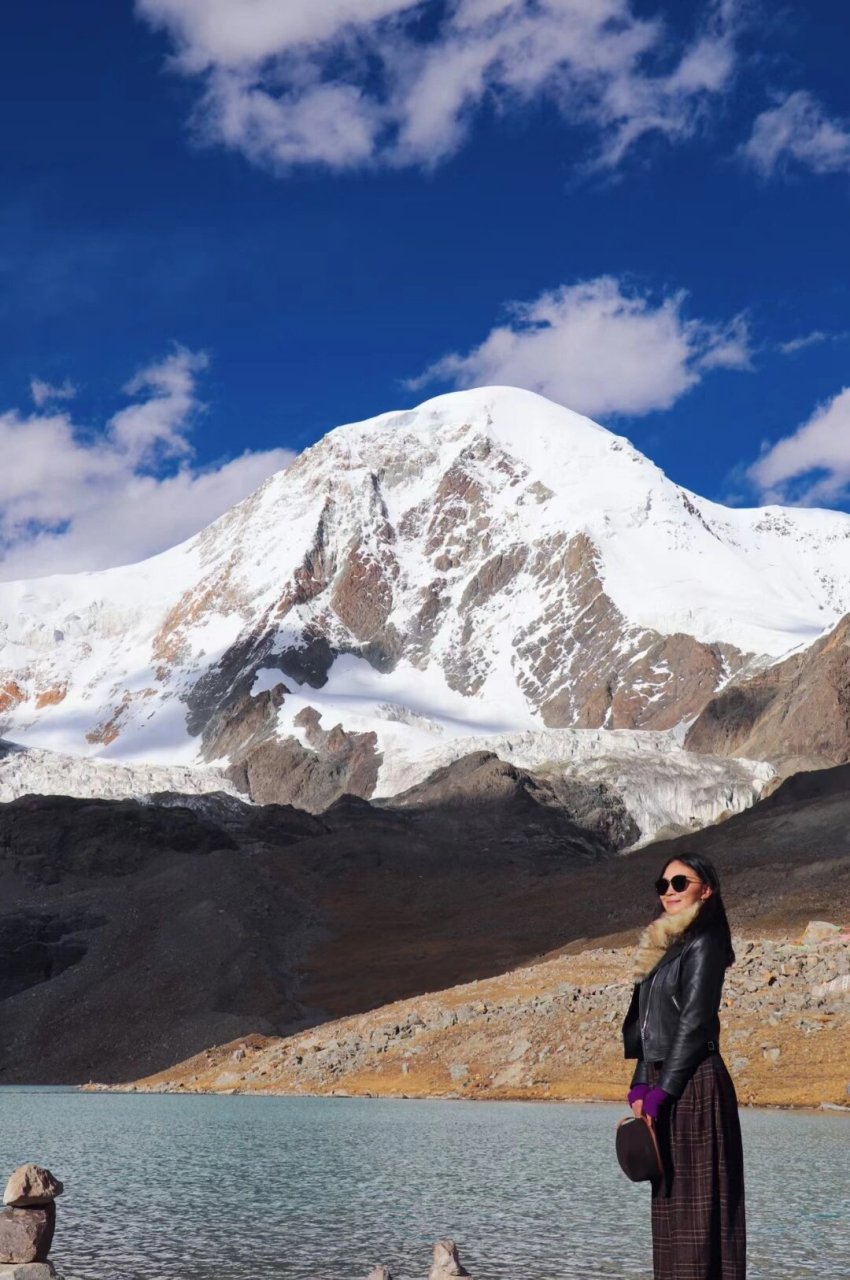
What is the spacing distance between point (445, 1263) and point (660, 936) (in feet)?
19.5

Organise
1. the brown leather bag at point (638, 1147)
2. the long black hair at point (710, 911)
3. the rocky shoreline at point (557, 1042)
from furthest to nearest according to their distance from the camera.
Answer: the rocky shoreline at point (557, 1042)
the long black hair at point (710, 911)
the brown leather bag at point (638, 1147)

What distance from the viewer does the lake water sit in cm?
1677

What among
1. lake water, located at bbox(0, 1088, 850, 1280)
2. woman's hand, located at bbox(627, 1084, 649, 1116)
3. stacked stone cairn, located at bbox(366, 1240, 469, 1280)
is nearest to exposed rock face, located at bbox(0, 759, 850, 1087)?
lake water, located at bbox(0, 1088, 850, 1280)

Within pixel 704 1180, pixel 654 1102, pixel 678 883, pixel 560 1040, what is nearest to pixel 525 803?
pixel 560 1040

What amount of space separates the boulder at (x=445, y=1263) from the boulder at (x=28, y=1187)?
3794 mm

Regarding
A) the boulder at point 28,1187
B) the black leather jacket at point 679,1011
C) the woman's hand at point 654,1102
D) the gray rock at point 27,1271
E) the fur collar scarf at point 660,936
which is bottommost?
the gray rock at point 27,1271

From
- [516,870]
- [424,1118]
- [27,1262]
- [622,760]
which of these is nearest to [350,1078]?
[424,1118]

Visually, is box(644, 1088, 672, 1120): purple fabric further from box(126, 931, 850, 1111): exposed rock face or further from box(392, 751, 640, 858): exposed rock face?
box(392, 751, 640, 858): exposed rock face

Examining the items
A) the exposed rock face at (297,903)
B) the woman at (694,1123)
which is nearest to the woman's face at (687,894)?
the woman at (694,1123)

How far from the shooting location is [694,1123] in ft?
30.2

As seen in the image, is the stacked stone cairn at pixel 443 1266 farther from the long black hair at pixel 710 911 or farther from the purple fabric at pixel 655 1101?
the long black hair at pixel 710 911

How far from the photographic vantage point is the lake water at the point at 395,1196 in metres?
16.8

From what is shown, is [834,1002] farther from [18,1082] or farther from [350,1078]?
[18,1082]

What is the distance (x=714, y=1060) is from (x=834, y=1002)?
38597 millimetres
